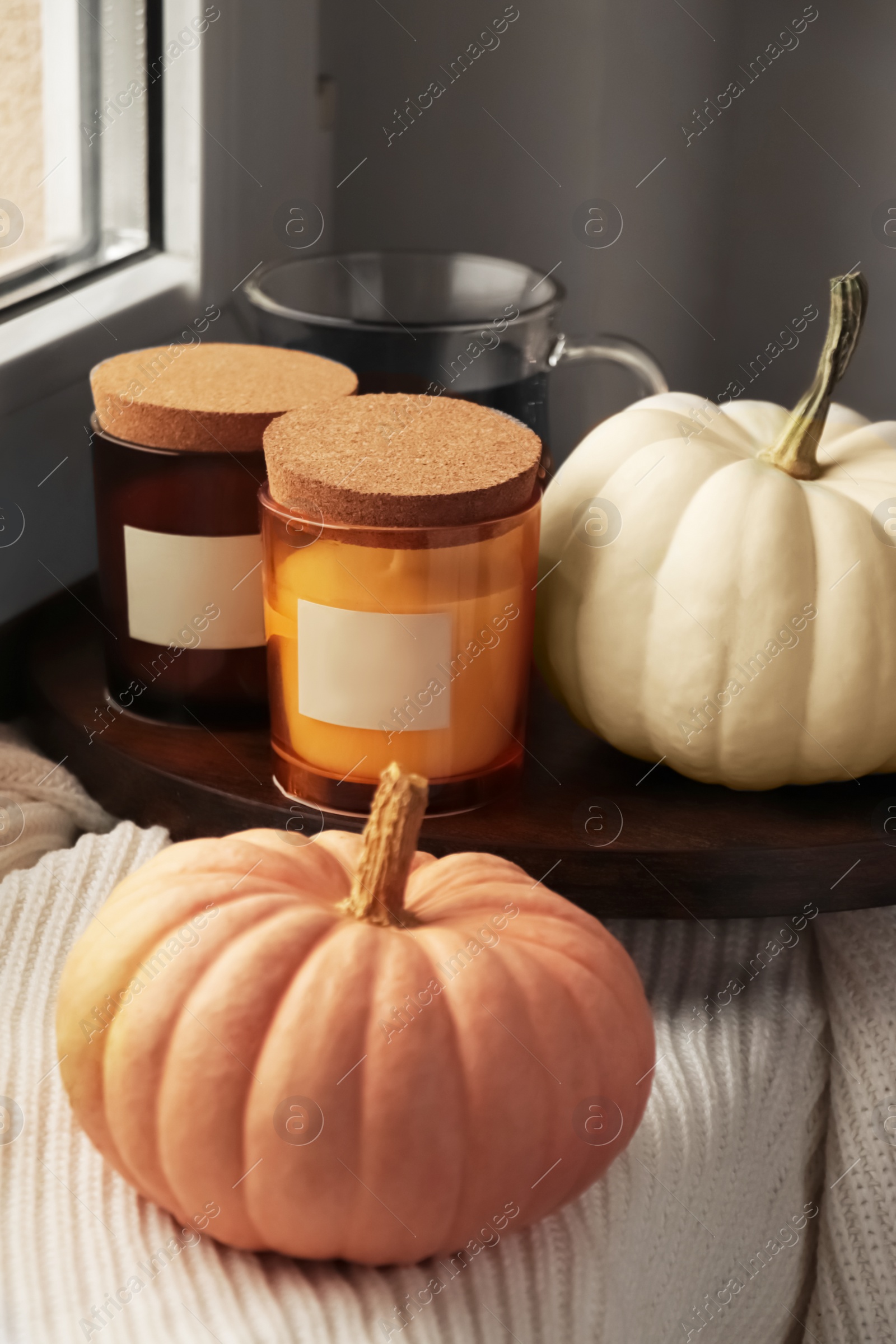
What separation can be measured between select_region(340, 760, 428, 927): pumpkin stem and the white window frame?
1.40 feet

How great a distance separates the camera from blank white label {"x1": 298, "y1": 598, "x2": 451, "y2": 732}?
55 cm

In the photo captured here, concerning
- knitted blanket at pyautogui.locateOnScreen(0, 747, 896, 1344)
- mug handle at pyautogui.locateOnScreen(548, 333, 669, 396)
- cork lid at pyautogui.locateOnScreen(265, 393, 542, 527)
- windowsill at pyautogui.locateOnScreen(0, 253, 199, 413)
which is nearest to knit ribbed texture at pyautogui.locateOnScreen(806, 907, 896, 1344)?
knitted blanket at pyautogui.locateOnScreen(0, 747, 896, 1344)

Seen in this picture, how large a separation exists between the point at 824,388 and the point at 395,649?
24 centimetres

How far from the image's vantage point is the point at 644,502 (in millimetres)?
591

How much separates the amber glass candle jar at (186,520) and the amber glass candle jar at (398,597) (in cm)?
4

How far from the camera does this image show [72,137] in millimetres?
820

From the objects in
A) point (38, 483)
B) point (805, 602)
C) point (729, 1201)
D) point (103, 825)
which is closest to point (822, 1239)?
point (729, 1201)

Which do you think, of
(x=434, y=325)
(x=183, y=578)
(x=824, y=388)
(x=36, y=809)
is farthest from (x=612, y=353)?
(x=36, y=809)

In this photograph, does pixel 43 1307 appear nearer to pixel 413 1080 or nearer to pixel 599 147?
pixel 413 1080

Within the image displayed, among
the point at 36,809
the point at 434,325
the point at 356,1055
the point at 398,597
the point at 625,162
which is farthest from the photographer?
the point at 625,162

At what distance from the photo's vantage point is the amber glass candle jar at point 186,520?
24.5 inches

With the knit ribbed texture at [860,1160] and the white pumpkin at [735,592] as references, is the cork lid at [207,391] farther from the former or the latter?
the knit ribbed texture at [860,1160]

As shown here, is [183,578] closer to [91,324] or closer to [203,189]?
[91,324]

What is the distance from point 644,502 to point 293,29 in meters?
0.49
